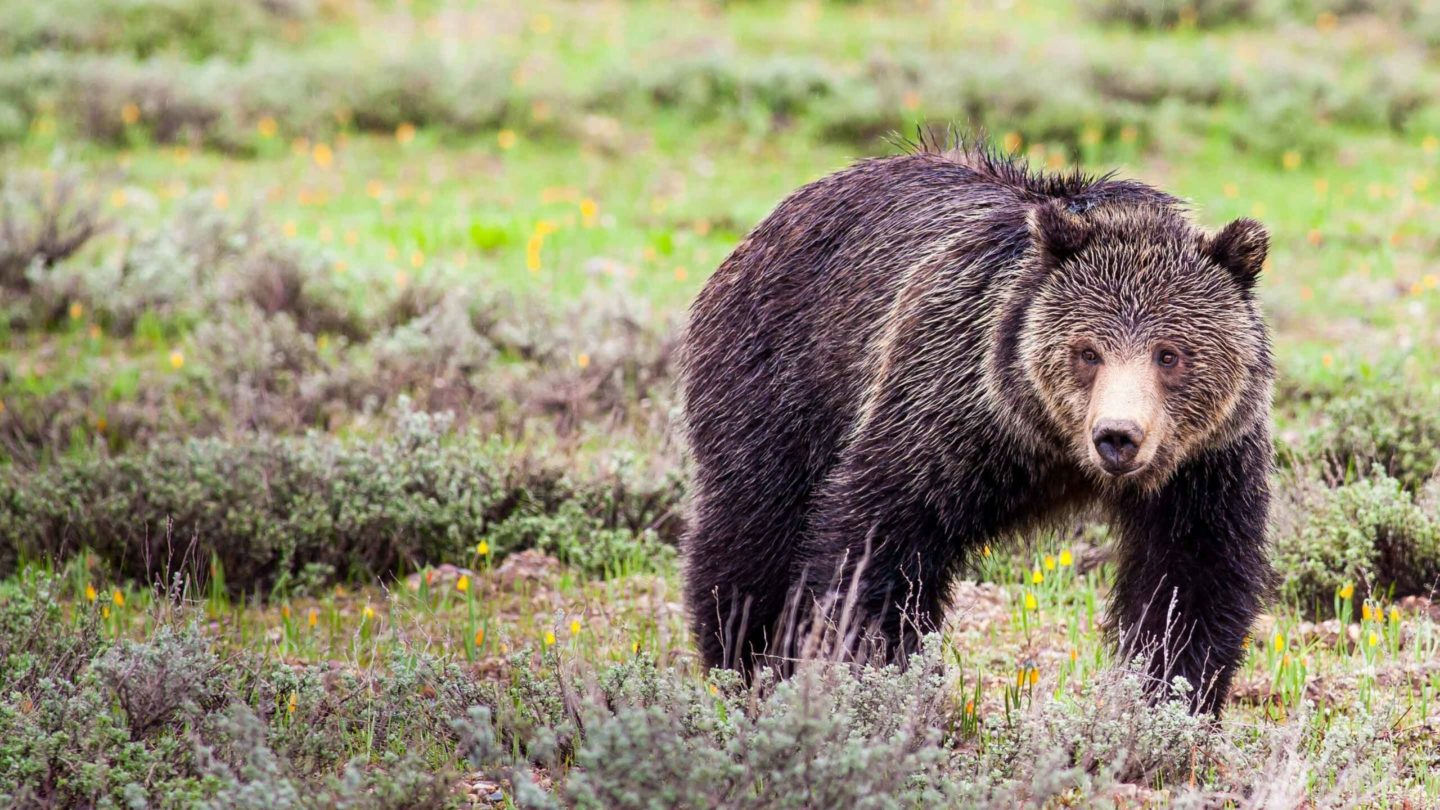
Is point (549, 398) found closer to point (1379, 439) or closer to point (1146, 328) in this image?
point (1379, 439)

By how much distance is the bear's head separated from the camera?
4680 mm

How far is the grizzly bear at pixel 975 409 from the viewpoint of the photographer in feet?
15.6

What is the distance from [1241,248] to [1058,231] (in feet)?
1.68

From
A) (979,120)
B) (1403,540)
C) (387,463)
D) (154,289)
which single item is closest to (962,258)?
(1403,540)

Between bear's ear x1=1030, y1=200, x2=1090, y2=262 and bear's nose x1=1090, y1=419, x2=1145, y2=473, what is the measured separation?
0.65 metres

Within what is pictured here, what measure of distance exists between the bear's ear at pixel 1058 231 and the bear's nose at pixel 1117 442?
65 cm

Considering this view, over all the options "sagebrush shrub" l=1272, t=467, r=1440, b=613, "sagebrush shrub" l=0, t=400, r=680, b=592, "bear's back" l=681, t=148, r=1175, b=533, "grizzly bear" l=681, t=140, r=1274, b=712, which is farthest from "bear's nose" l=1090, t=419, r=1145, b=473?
"sagebrush shrub" l=0, t=400, r=680, b=592

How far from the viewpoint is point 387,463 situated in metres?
7.28

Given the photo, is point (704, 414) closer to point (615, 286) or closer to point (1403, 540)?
point (1403, 540)

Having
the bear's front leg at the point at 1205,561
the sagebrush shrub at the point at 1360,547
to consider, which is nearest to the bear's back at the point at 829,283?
the bear's front leg at the point at 1205,561

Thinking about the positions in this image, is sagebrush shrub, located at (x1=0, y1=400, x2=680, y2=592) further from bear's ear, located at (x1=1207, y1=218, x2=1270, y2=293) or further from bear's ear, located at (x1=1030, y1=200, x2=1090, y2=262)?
bear's ear, located at (x1=1207, y1=218, x2=1270, y2=293)

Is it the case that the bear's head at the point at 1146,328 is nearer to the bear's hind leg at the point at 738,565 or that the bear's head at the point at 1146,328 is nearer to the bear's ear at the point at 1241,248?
the bear's ear at the point at 1241,248

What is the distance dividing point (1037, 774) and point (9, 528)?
4.71 m

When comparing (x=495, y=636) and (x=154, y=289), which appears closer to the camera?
(x=495, y=636)
